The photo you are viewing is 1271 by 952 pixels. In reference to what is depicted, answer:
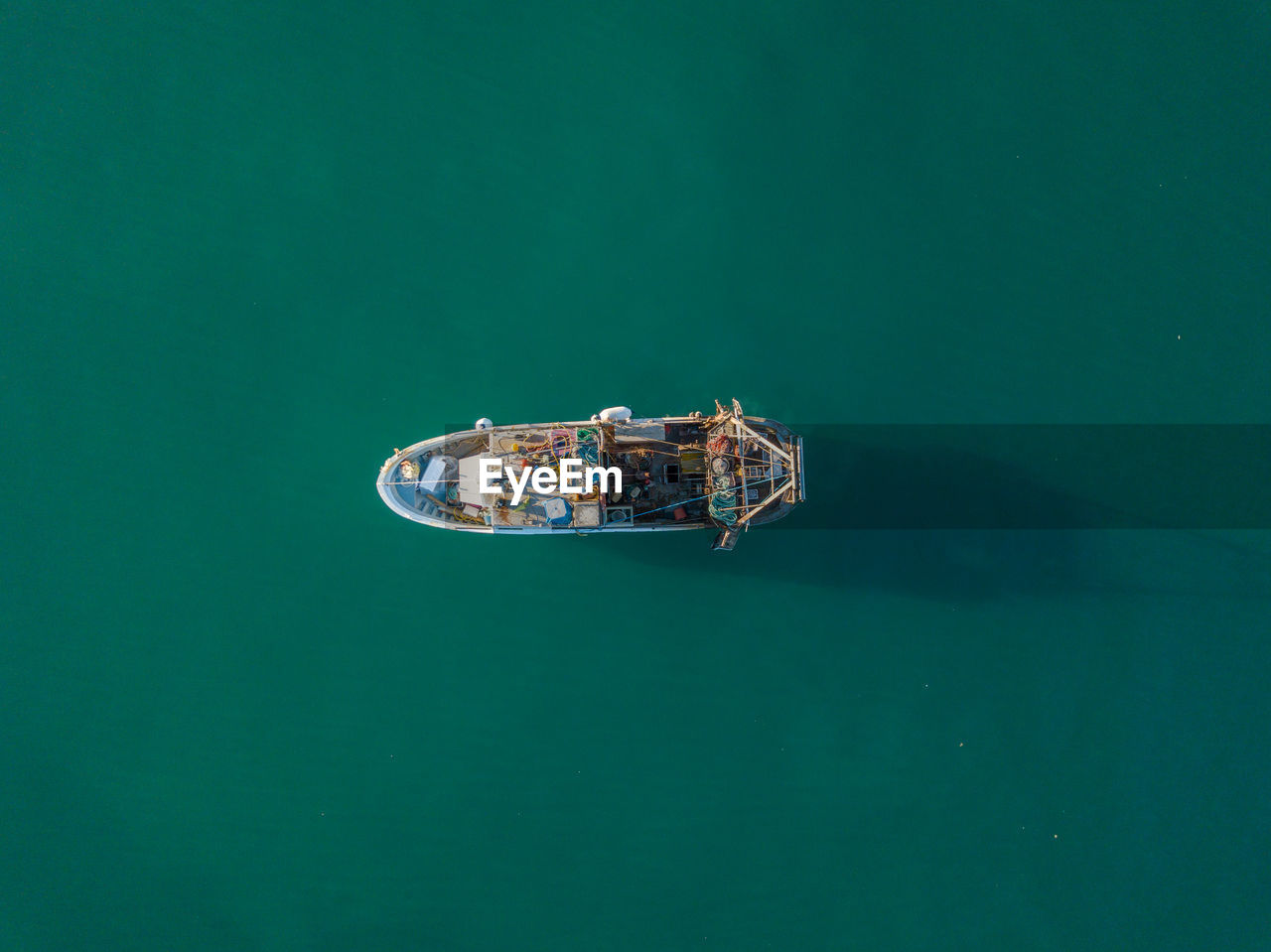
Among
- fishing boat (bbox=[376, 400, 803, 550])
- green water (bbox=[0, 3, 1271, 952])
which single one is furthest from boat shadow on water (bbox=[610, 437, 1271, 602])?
fishing boat (bbox=[376, 400, 803, 550])

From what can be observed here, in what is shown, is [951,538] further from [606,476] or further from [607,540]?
[606,476]

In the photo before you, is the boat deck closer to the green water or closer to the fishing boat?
the fishing boat

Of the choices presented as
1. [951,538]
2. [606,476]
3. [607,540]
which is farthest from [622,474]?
[951,538]

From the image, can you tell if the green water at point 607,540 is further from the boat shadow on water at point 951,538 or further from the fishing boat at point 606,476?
the fishing boat at point 606,476

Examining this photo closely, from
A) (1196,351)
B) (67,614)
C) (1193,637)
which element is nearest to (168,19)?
(67,614)

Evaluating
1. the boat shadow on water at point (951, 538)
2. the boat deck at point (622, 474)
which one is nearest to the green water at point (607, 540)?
the boat shadow on water at point (951, 538)

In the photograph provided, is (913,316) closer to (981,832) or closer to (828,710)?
(828,710)
